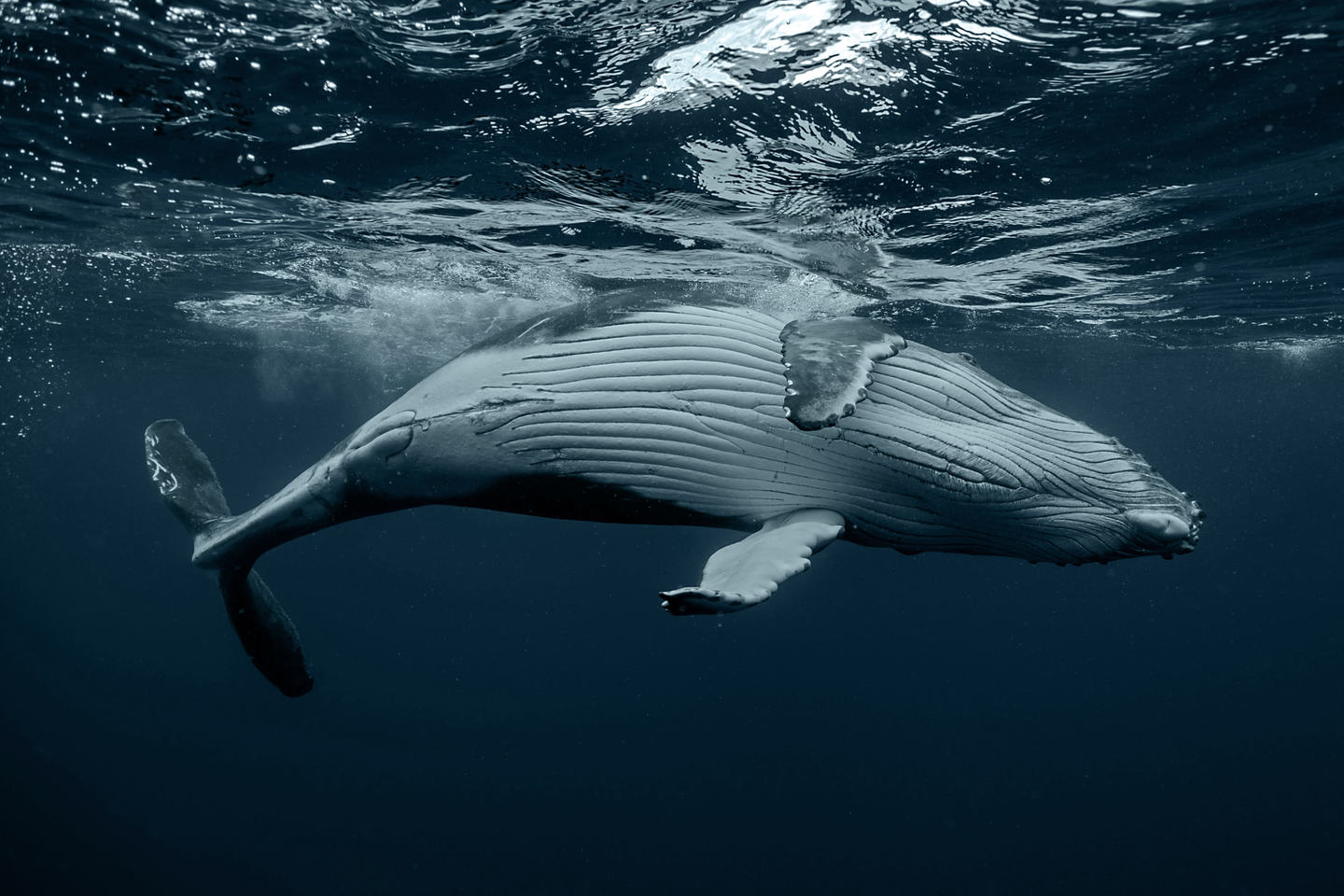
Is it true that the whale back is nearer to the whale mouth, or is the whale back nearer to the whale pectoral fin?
the whale mouth

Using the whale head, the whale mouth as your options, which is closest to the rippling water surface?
the whale head

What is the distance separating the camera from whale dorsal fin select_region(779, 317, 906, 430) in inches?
137

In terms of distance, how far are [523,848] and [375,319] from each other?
20594mm

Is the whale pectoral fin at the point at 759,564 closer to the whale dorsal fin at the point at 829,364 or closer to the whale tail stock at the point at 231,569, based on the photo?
the whale dorsal fin at the point at 829,364

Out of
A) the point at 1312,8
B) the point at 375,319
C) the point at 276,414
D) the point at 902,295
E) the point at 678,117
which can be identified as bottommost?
the point at 276,414

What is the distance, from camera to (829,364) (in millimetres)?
Result: 3705

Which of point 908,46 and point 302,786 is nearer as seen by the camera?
point 908,46

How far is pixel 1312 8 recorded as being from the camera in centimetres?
562

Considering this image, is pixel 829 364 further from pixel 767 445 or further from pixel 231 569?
pixel 231 569

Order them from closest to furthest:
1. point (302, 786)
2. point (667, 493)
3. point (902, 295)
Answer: point (667, 493) → point (902, 295) → point (302, 786)

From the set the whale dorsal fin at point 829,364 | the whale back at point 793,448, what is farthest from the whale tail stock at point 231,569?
the whale dorsal fin at point 829,364

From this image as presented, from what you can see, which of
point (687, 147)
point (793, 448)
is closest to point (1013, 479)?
point (793, 448)

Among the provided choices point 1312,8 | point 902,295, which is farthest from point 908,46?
point 902,295

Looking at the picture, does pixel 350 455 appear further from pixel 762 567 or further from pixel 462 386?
pixel 762 567
